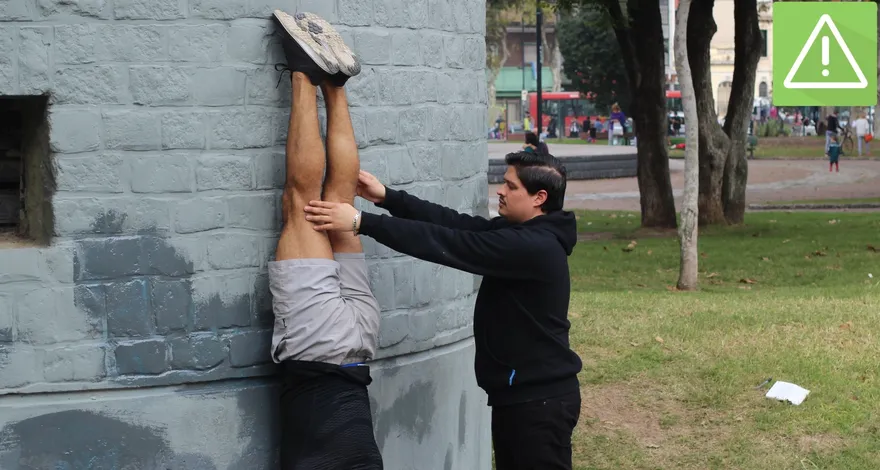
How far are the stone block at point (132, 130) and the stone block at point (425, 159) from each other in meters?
1.11

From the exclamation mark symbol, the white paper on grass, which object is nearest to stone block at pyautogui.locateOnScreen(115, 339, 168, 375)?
the white paper on grass

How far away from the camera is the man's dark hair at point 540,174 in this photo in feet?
15.1

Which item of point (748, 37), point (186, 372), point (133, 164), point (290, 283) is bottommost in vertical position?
point (186, 372)

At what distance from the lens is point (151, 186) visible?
181 inches

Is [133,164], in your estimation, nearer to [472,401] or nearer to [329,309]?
[329,309]

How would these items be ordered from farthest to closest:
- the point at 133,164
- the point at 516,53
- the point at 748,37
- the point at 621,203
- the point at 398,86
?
the point at 516,53, the point at 621,203, the point at 748,37, the point at 398,86, the point at 133,164

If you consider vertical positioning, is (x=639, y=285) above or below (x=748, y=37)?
below

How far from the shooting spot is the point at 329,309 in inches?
181

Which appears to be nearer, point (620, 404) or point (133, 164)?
point (133, 164)

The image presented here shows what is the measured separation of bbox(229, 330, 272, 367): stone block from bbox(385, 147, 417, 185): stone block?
834mm

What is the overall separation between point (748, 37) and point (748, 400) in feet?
37.4

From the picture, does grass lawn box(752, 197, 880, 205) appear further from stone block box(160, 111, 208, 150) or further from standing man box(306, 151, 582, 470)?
stone block box(160, 111, 208, 150)

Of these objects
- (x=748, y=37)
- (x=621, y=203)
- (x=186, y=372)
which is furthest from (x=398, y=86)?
(x=621, y=203)

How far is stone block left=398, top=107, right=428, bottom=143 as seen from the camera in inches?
205
